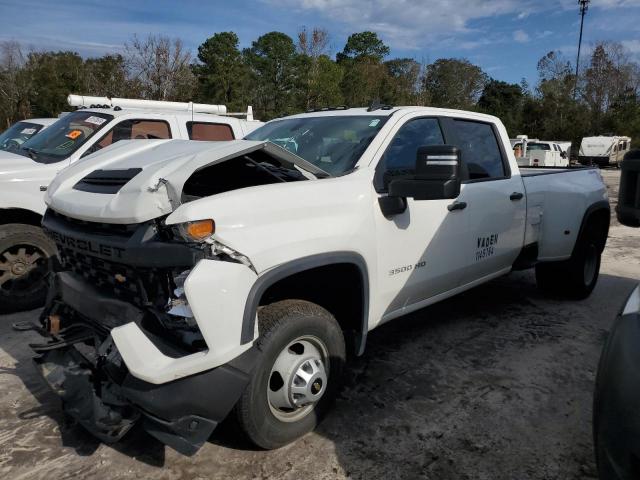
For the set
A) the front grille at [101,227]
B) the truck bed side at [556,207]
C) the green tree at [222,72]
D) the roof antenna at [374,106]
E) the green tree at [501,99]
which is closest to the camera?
the front grille at [101,227]

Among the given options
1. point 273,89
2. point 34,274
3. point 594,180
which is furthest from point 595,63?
point 34,274

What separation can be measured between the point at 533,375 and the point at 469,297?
1952 millimetres

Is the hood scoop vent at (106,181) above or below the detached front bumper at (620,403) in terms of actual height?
above

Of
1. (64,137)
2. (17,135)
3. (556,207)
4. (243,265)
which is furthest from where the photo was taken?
(17,135)

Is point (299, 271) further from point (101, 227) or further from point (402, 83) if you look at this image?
point (402, 83)

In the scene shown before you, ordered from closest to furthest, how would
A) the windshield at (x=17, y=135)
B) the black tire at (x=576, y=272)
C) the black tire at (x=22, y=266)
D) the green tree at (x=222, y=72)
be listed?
1. the black tire at (x=22, y=266)
2. the black tire at (x=576, y=272)
3. the windshield at (x=17, y=135)
4. the green tree at (x=222, y=72)

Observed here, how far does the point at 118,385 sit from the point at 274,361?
73 centimetres

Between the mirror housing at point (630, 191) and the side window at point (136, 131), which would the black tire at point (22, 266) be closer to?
the side window at point (136, 131)

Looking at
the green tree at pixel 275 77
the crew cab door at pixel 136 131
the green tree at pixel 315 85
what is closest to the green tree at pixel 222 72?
the green tree at pixel 275 77

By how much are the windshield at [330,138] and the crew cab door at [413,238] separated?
18 cm

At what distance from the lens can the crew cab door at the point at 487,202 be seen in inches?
157

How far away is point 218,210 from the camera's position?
2.38 m

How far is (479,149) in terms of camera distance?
4.30m

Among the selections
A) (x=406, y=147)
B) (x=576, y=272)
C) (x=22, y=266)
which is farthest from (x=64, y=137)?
(x=576, y=272)
